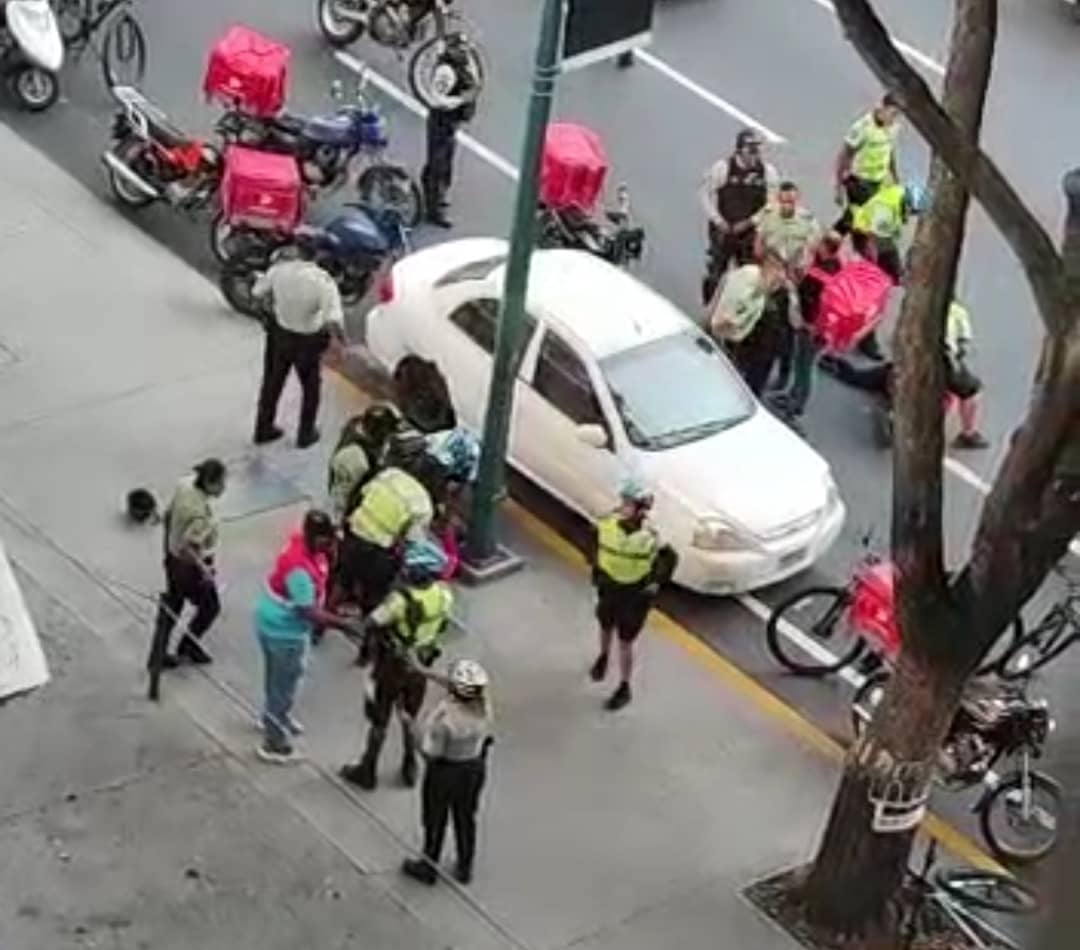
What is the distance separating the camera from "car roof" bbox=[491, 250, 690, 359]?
17.0 m

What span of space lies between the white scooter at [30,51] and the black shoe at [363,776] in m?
8.09

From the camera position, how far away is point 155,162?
19.5 metres

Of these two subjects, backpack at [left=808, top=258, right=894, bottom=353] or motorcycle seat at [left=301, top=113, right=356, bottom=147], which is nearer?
backpack at [left=808, top=258, right=894, bottom=353]

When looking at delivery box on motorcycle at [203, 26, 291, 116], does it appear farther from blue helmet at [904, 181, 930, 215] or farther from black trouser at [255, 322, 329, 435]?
blue helmet at [904, 181, 930, 215]

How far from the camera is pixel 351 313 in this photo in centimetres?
1908

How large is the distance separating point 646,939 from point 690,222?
800 cm

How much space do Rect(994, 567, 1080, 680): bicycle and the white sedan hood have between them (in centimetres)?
162

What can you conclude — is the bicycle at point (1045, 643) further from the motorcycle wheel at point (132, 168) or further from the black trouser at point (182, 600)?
the motorcycle wheel at point (132, 168)

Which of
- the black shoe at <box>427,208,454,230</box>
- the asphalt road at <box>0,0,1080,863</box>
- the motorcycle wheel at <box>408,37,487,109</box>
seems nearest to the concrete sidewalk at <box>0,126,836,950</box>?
the asphalt road at <box>0,0,1080,863</box>

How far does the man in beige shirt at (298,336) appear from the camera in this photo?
54.0 feet

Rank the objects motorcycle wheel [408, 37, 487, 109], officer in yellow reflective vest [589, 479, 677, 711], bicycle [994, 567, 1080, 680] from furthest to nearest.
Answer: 1. motorcycle wheel [408, 37, 487, 109]
2. bicycle [994, 567, 1080, 680]
3. officer in yellow reflective vest [589, 479, 677, 711]

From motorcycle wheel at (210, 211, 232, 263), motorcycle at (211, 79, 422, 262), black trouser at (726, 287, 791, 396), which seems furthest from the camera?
motorcycle at (211, 79, 422, 262)

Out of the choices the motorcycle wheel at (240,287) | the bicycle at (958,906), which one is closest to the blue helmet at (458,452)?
the motorcycle wheel at (240,287)

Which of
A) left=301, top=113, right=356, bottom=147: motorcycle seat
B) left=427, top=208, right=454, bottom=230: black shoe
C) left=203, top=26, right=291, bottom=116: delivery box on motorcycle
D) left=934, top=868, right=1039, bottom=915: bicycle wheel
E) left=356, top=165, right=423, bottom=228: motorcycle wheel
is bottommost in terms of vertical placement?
left=427, top=208, right=454, bottom=230: black shoe
